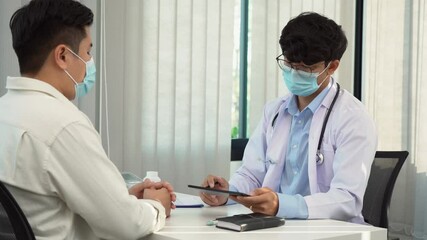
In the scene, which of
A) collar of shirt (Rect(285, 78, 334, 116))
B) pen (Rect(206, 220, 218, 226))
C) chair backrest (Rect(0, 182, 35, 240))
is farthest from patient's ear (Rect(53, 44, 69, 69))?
collar of shirt (Rect(285, 78, 334, 116))

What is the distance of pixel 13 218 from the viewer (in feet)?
3.80

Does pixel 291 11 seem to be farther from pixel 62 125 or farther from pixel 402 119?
pixel 62 125

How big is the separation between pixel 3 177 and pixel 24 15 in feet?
1.27

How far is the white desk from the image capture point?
139 centimetres

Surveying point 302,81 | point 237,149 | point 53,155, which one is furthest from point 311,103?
point 237,149

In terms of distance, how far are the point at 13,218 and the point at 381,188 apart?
5.03ft

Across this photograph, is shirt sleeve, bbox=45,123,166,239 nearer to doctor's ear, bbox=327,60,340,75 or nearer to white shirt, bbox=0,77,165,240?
white shirt, bbox=0,77,165,240

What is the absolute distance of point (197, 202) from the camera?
6.47 ft

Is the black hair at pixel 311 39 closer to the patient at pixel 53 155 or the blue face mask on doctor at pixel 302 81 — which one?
the blue face mask on doctor at pixel 302 81

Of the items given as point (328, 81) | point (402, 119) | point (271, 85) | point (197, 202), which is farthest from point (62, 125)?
point (402, 119)

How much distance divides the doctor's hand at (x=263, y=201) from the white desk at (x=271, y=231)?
0.06 meters

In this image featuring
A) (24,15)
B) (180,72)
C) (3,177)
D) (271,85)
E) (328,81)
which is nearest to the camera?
(3,177)

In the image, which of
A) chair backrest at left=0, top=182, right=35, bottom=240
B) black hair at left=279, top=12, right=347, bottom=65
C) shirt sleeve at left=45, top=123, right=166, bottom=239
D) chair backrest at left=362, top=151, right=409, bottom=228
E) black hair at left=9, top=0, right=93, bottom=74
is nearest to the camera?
chair backrest at left=0, top=182, right=35, bottom=240

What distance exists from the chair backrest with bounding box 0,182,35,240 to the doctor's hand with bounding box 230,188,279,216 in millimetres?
648
